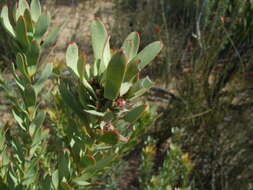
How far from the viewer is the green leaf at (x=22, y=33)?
0.60 meters

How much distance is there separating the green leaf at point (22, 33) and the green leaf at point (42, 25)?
0.04 meters

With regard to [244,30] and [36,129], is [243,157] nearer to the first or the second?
[244,30]

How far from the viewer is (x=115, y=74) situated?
21.0 inches

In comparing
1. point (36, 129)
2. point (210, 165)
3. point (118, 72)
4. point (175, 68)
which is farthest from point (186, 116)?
point (118, 72)

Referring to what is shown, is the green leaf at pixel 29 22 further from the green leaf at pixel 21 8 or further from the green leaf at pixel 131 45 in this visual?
the green leaf at pixel 131 45

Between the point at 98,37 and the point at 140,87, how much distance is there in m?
0.15

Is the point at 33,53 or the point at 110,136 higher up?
the point at 33,53

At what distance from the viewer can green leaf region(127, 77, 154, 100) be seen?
2.02ft

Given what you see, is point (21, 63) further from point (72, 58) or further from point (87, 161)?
point (87, 161)

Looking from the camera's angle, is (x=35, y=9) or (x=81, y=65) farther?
(x=35, y=9)

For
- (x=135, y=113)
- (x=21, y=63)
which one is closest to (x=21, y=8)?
(x=21, y=63)

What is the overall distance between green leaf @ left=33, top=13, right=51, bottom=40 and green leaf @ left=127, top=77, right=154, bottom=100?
24 cm

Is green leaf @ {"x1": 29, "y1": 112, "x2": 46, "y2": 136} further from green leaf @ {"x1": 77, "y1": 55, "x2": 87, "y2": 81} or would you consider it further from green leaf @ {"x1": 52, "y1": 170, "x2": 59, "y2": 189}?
green leaf @ {"x1": 77, "y1": 55, "x2": 87, "y2": 81}

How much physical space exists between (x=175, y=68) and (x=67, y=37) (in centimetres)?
128
